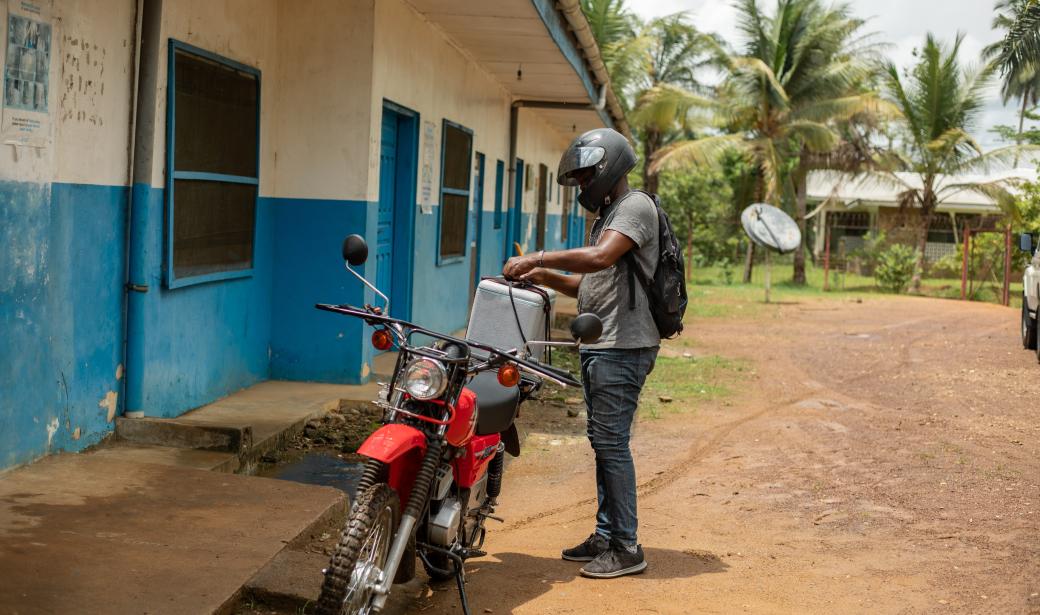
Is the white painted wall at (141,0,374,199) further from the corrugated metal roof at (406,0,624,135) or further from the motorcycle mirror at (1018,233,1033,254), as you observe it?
the motorcycle mirror at (1018,233,1033,254)

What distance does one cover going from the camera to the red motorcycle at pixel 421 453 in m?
3.52

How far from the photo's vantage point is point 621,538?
471 cm

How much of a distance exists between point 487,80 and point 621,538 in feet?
32.1

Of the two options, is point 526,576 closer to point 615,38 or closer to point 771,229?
point 771,229

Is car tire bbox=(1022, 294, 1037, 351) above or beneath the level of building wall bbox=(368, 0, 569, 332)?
beneath

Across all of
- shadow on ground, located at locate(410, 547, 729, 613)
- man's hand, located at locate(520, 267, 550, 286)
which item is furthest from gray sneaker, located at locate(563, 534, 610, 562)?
man's hand, located at locate(520, 267, 550, 286)

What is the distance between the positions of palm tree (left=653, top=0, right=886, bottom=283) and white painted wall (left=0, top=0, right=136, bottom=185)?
2176 centimetres

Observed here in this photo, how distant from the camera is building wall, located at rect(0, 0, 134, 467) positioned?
4.91m

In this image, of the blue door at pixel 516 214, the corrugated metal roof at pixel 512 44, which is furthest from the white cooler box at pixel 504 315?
the blue door at pixel 516 214

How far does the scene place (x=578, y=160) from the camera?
15.2ft

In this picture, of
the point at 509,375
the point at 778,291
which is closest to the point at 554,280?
the point at 509,375

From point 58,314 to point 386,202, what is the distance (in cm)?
479

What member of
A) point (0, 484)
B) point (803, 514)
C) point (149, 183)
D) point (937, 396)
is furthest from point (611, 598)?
point (937, 396)

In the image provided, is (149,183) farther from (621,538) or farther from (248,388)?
(621,538)
